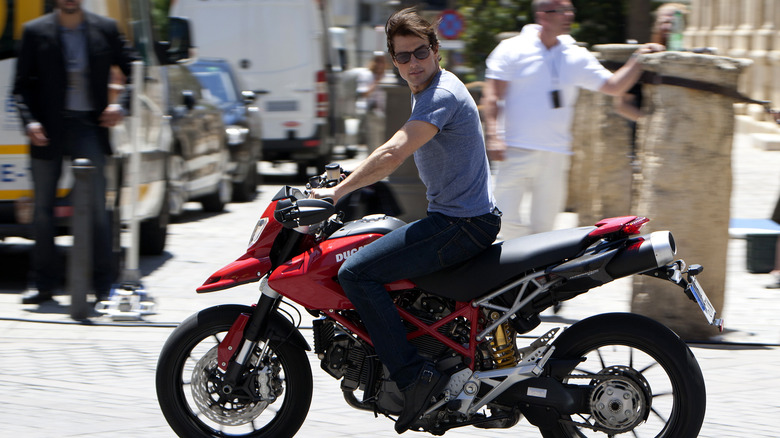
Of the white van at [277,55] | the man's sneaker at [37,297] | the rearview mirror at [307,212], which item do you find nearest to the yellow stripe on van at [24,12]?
the man's sneaker at [37,297]

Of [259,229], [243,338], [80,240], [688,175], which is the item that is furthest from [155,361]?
[688,175]

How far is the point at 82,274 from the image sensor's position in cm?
715

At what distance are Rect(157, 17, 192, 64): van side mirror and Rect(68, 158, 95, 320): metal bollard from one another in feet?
6.32

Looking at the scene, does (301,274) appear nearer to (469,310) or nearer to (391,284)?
(391,284)

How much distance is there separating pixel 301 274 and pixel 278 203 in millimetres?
289

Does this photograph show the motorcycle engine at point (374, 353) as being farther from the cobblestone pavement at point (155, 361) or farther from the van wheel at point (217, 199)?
the van wheel at point (217, 199)

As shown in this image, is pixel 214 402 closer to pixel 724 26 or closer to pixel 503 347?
pixel 503 347

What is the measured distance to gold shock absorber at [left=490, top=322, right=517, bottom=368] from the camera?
438 cm

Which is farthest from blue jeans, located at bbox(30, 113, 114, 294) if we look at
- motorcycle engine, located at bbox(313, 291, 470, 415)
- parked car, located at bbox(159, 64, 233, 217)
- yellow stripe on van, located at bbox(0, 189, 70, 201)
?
motorcycle engine, located at bbox(313, 291, 470, 415)

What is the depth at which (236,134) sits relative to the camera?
13.3 meters

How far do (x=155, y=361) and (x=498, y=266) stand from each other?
8.66 feet

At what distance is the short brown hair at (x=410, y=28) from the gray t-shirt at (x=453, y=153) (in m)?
0.14

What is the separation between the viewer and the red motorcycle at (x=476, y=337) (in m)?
4.25

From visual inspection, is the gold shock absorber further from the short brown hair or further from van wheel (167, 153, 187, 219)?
van wheel (167, 153, 187, 219)
